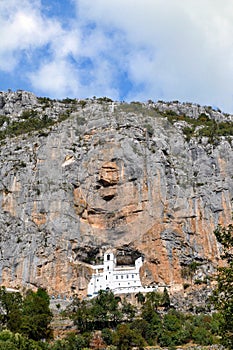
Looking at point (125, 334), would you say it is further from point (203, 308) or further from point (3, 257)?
point (3, 257)

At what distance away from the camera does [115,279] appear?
255ft

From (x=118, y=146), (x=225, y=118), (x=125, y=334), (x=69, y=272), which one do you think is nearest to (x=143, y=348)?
(x=125, y=334)

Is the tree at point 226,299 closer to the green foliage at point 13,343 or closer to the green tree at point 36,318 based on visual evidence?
the green foliage at point 13,343

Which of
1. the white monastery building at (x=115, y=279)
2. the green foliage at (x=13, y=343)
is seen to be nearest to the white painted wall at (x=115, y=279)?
the white monastery building at (x=115, y=279)

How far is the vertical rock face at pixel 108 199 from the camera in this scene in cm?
7906

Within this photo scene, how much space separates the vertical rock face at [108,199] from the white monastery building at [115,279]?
1.39 metres

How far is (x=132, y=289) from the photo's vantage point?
248 feet

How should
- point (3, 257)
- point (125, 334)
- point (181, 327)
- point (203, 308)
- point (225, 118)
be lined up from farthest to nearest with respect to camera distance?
point (225, 118) → point (3, 257) → point (203, 308) → point (181, 327) → point (125, 334)

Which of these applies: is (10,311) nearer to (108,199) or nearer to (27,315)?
(27,315)

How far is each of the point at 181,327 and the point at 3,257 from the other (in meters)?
33.9

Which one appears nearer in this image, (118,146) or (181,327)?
(181,327)

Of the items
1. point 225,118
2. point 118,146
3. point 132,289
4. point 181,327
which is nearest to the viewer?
point 181,327

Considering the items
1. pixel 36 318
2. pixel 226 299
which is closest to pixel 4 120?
pixel 36 318

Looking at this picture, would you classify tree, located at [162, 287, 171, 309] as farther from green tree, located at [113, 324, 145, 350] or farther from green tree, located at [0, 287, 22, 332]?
green tree, located at [0, 287, 22, 332]
